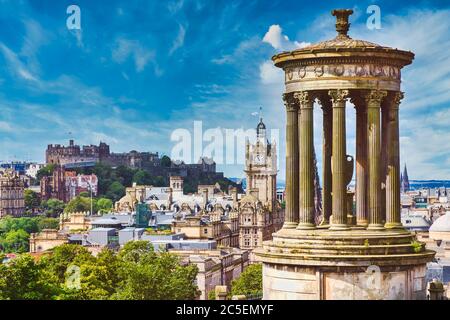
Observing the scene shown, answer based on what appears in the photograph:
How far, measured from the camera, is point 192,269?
10262cm

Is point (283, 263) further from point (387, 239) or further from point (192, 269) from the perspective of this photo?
point (192, 269)

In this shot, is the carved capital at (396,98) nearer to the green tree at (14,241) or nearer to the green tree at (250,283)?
the green tree at (250,283)

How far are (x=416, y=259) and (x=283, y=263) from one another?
292 cm

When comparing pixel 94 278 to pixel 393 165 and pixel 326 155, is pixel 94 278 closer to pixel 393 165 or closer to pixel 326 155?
pixel 326 155

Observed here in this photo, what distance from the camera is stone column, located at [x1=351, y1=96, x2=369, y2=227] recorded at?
2997cm

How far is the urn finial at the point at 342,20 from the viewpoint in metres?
30.8

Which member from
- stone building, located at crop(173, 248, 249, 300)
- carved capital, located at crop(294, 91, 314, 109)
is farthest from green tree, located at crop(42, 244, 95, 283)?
carved capital, located at crop(294, 91, 314, 109)

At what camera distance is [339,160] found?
29.7 meters

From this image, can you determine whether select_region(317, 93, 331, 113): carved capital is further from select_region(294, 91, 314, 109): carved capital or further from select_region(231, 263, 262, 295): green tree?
select_region(231, 263, 262, 295): green tree

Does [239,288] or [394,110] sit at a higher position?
[394,110]

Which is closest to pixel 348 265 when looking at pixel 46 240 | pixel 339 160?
pixel 339 160

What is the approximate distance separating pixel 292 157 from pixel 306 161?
401 mm
